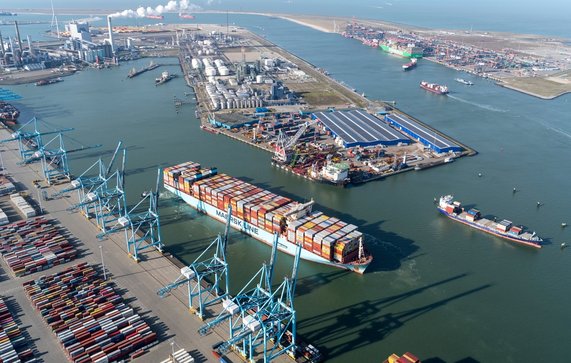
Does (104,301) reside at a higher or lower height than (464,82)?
lower

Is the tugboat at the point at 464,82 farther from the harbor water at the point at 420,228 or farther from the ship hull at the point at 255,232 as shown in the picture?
the ship hull at the point at 255,232

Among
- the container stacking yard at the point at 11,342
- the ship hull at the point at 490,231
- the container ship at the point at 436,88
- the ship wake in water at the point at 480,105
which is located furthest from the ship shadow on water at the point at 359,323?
the container ship at the point at 436,88

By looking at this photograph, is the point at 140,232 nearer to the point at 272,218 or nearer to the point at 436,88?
the point at 272,218

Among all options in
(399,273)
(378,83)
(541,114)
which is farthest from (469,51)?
(399,273)

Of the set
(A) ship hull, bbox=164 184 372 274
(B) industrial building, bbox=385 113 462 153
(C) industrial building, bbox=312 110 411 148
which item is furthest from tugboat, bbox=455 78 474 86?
(A) ship hull, bbox=164 184 372 274

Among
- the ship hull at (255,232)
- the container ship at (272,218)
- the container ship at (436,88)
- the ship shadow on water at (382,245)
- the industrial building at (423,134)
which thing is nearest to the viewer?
the container ship at (272,218)

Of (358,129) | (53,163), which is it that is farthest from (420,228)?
(53,163)

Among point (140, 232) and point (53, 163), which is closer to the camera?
point (140, 232)
